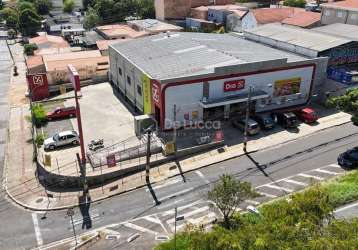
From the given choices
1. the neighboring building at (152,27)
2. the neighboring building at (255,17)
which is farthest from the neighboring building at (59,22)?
the neighboring building at (255,17)

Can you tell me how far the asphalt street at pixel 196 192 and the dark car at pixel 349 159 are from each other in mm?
765

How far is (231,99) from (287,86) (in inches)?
404

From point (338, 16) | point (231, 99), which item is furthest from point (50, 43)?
point (338, 16)

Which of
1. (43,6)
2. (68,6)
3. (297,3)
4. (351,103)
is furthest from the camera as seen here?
(68,6)

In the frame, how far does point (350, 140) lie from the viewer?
4703 centimetres

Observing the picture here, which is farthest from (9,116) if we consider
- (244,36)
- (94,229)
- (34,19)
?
(34,19)

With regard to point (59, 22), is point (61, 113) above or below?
above

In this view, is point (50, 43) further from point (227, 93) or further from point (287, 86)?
point (287, 86)

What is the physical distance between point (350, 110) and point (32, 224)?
33358 millimetres

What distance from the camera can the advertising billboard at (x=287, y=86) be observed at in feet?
180

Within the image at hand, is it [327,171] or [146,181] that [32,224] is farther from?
[327,171]

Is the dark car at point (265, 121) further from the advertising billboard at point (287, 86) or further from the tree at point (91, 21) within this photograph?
the tree at point (91, 21)

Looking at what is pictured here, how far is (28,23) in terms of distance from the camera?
12294cm

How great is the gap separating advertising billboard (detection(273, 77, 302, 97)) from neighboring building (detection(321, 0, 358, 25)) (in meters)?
34.3
